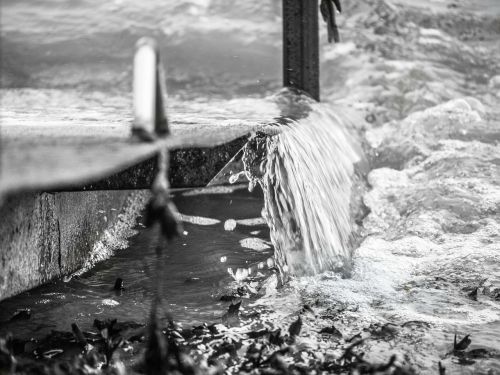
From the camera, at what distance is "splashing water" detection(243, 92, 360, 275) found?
3.90m

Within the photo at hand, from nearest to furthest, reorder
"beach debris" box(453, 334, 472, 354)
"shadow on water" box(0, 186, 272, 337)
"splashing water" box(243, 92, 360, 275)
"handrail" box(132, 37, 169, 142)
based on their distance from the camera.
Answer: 1. "handrail" box(132, 37, 169, 142)
2. "beach debris" box(453, 334, 472, 354)
3. "shadow on water" box(0, 186, 272, 337)
4. "splashing water" box(243, 92, 360, 275)

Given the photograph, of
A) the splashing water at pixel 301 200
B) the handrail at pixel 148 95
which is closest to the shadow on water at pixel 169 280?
the splashing water at pixel 301 200

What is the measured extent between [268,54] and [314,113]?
27.7ft

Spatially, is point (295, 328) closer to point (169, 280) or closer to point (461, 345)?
point (461, 345)

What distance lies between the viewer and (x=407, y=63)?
13281mm

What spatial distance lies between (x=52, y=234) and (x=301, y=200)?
1.71 meters

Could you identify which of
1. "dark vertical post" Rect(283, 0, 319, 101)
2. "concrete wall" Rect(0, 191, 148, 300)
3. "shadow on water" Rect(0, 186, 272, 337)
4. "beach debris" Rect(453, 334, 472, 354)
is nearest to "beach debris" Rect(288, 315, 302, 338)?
"shadow on water" Rect(0, 186, 272, 337)

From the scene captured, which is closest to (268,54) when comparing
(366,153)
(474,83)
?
(474,83)

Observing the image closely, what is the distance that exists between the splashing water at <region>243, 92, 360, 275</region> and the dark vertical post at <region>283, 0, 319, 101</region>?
1.16m

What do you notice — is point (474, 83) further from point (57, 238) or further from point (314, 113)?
point (57, 238)

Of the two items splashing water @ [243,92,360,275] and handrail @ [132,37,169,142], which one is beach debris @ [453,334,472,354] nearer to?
splashing water @ [243,92,360,275]

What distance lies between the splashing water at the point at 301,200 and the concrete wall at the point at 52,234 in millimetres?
1242

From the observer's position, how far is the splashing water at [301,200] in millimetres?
3896

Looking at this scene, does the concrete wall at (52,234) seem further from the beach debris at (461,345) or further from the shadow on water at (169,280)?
the beach debris at (461,345)
